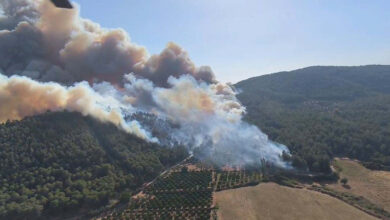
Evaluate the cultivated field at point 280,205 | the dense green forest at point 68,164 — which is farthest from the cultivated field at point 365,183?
the dense green forest at point 68,164

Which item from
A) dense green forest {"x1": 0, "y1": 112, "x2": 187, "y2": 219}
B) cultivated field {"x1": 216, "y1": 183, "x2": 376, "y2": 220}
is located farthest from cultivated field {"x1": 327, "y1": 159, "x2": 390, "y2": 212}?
dense green forest {"x1": 0, "y1": 112, "x2": 187, "y2": 219}

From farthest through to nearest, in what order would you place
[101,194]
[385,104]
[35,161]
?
1. [385,104]
2. [35,161]
3. [101,194]

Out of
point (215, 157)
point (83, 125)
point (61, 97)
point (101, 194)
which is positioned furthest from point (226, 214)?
point (61, 97)

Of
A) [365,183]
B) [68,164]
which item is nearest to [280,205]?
[365,183]

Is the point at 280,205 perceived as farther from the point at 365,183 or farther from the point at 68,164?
the point at 68,164

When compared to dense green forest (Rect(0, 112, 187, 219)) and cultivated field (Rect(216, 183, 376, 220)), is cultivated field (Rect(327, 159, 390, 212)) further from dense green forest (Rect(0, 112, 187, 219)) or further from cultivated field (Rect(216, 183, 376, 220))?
dense green forest (Rect(0, 112, 187, 219))

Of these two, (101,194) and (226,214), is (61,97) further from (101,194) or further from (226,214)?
(226,214)

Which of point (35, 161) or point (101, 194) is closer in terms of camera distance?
point (101, 194)
